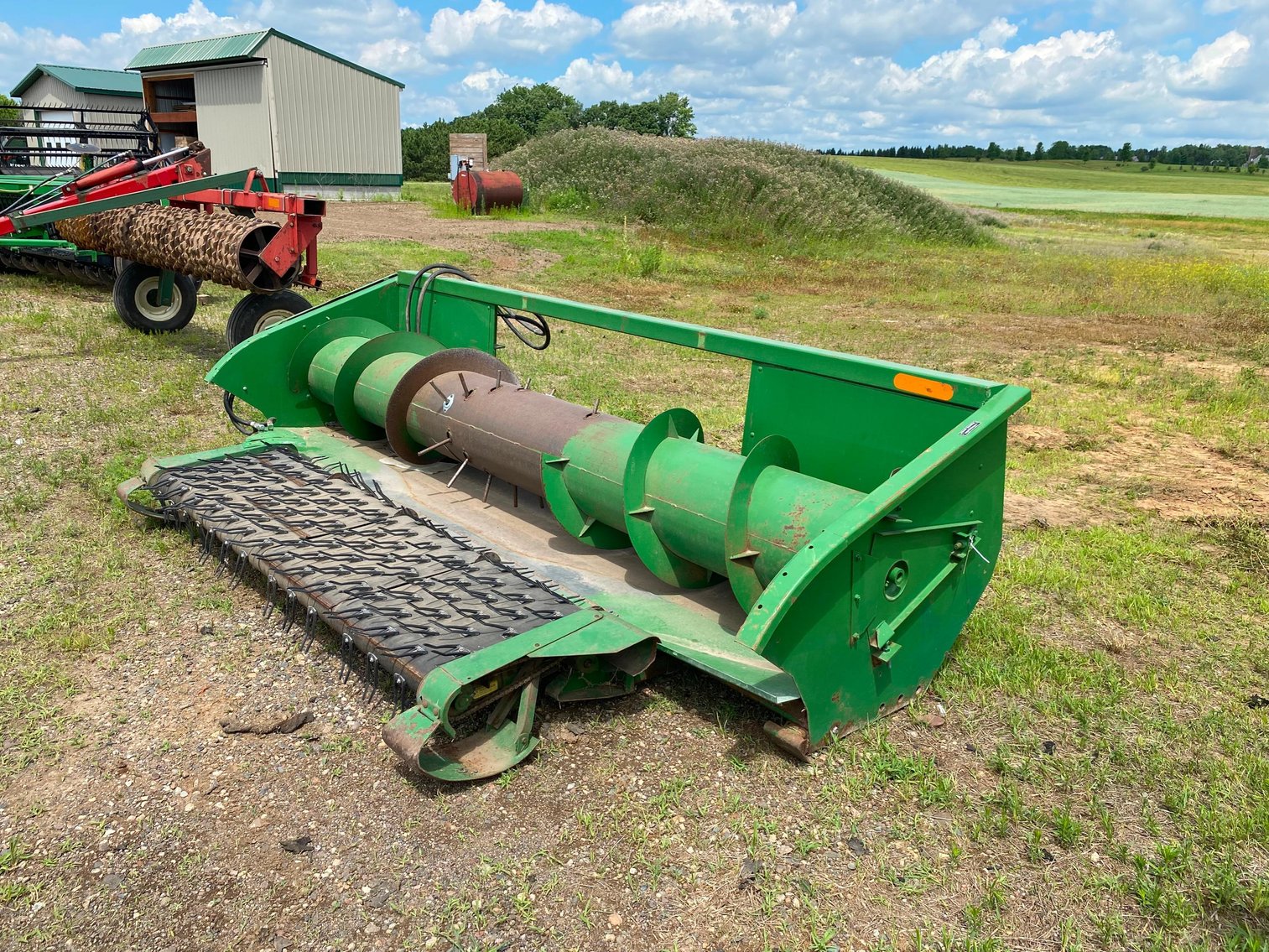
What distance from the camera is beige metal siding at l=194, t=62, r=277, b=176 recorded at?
22.4m

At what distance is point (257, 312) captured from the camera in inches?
267

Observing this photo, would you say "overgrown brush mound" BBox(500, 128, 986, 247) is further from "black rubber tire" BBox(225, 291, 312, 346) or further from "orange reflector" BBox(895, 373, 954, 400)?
"orange reflector" BBox(895, 373, 954, 400)

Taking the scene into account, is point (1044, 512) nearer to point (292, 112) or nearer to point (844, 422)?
point (844, 422)

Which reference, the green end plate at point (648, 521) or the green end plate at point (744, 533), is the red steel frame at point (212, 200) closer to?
the green end plate at point (648, 521)

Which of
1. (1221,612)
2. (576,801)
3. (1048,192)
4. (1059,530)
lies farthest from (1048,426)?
(1048,192)

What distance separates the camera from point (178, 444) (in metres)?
5.58

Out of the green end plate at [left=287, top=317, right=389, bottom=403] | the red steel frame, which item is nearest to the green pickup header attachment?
the green end plate at [left=287, top=317, right=389, bottom=403]

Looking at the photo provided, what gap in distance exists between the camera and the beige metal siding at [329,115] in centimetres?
2236

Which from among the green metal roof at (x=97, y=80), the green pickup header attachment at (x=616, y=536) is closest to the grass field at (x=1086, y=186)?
the green metal roof at (x=97, y=80)

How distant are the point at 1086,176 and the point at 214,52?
70.8 m

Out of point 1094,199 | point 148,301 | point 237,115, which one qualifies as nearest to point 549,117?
point 1094,199

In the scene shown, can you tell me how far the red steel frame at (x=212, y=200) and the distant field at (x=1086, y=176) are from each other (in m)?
51.9

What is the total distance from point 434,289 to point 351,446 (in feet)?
3.52

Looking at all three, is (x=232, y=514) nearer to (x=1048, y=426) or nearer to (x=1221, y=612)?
(x=1221, y=612)
